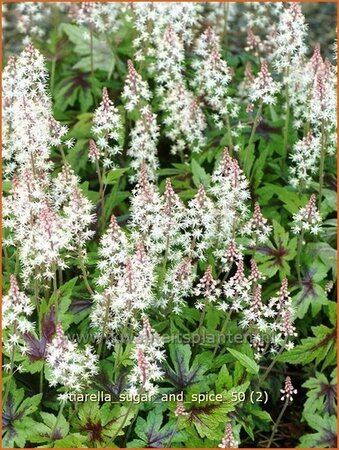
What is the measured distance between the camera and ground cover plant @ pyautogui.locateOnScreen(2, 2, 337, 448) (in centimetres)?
402

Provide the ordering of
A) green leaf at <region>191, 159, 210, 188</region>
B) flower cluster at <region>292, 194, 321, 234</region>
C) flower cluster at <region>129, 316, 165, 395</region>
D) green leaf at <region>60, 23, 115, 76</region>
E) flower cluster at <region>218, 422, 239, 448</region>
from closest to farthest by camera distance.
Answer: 1. flower cluster at <region>129, 316, 165, 395</region>
2. flower cluster at <region>218, 422, 239, 448</region>
3. flower cluster at <region>292, 194, 321, 234</region>
4. green leaf at <region>191, 159, 210, 188</region>
5. green leaf at <region>60, 23, 115, 76</region>

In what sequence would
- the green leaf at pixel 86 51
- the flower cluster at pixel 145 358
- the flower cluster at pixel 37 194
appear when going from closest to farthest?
the flower cluster at pixel 145 358, the flower cluster at pixel 37 194, the green leaf at pixel 86 51

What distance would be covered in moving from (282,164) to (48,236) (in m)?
2.43

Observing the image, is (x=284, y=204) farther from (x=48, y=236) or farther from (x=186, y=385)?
(x=48, y=236)

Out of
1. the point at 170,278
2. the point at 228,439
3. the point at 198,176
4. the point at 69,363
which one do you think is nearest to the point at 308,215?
the point at 198,176

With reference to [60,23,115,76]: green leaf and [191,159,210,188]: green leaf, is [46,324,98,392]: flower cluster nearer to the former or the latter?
[191,159,210,188]: green leaf

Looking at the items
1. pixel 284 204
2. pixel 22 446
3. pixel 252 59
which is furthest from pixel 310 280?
pixel 252 59

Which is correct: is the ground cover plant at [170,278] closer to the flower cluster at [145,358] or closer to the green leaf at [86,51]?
the flower cluster at [145,358]

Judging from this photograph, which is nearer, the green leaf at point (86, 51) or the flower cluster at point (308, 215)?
the flower cluster at point (308, 215)

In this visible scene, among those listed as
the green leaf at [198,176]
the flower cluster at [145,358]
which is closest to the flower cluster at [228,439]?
the flower cluster at [145,358]

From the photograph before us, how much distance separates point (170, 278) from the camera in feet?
14.2

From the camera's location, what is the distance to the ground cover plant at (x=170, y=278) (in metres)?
4.02

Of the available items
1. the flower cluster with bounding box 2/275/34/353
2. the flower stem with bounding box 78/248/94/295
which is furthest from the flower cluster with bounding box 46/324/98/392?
the flower stem with bounding box 78/248/94/295

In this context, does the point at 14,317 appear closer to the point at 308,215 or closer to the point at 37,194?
the point at 37,194
